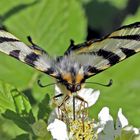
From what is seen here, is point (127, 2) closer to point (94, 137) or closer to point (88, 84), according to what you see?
point (88, 84)

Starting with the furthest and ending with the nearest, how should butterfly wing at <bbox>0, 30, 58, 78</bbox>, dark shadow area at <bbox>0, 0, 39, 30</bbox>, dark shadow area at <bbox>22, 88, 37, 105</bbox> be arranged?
dark shadow area at <bbox>0, 0, 39, 30</bbox> → dark shadow area at <bbox>22, 88, 37, 105</bbox> → butterfly wing at <bbox>0, 30, 58, 78</bbox>

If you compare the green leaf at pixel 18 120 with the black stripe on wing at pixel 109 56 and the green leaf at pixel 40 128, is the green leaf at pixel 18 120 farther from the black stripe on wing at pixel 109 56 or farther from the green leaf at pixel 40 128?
the black stripe on wing at pixel 109 56

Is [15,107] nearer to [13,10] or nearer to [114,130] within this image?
[114,130]

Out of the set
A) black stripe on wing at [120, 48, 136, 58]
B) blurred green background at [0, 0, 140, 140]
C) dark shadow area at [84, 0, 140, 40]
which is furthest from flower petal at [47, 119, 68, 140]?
dark shadow area at [84, 0, 140, 40]

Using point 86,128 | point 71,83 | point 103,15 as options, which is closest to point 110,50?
point 71,83

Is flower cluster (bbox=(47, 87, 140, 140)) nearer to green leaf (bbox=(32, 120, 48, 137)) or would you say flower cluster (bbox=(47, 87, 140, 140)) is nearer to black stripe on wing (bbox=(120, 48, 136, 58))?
green leaf (bbox=(32, 120, 48, 137))

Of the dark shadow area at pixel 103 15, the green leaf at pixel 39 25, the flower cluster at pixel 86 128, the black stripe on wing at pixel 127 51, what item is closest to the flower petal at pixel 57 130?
the flower cluster at pixel 86 128
